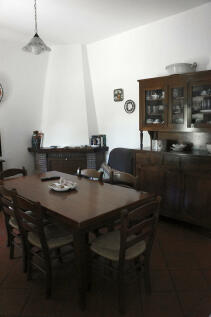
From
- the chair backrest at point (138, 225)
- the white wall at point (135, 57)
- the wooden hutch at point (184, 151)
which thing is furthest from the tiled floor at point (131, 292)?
the white wall at point (135, 57)

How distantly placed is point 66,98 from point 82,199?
3021 mm

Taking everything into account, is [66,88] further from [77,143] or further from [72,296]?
[72,296]

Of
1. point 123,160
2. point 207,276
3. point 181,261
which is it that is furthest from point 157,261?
point 123,160

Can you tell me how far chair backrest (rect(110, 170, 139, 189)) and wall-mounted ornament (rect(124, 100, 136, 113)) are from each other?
5.96ft

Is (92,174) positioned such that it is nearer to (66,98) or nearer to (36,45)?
(36,45)

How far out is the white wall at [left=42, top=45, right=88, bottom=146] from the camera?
179 inches

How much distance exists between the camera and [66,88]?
15.1 ft

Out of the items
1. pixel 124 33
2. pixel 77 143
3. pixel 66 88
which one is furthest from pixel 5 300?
pixel 124 33

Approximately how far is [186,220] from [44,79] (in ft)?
11.8

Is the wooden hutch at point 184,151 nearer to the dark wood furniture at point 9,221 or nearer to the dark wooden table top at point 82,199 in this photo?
the dark wooden table top at point 82,199

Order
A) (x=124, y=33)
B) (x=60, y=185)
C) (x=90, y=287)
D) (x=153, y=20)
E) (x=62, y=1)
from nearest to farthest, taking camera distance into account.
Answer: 1. (x=90, y=287)
2. (x=60, y=185)
3. (x=62, y=1)
4. (x=153, y=20)
5. (x=124, y=33)

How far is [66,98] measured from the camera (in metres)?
4.61

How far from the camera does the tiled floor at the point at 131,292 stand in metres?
1.79

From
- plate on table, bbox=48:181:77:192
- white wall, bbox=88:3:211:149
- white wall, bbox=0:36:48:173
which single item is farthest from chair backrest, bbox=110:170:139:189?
white wall, bbox=0:36:48:173
